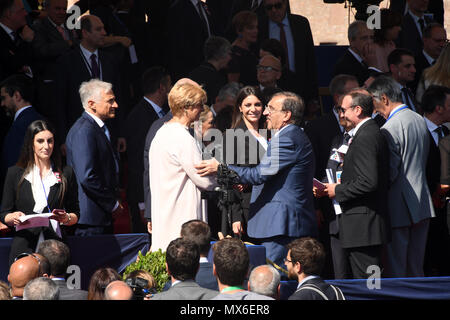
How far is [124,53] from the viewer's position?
29.1 feet

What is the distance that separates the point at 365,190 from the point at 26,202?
2.60 m

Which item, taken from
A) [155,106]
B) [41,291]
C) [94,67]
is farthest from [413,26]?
[41,291]

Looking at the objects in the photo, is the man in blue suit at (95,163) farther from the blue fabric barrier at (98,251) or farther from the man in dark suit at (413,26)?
the man in dark suit at (413,26)

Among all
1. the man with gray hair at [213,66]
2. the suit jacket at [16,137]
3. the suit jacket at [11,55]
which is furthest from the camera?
the man with gray hair at [213,66]

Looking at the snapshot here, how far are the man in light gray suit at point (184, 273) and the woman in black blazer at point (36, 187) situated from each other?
1742 mm

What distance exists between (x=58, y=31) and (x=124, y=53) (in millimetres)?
883

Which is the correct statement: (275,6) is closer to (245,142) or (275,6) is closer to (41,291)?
(245,142)

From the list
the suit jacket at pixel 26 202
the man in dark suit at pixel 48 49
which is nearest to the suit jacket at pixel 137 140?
the man in dark suit at pixel 48 49

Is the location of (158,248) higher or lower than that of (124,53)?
lower

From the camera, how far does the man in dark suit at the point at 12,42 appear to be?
7621 millimetres

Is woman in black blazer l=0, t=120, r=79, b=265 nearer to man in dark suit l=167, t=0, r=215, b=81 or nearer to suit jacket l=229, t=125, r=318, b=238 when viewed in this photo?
suit jacket l=229, t=125, r=318, b=238
